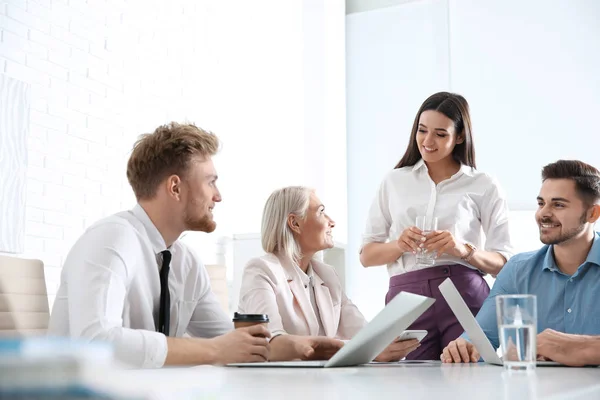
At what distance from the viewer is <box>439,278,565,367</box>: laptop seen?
4.38 feet

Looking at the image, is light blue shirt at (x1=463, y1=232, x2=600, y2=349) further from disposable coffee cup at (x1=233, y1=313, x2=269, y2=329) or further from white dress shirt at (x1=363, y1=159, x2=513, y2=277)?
disposable coffee cup at (x1=233, y1=313, x2=269, y2=329)

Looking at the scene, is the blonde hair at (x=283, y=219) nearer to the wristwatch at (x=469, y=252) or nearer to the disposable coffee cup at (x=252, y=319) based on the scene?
the wristwatch at (x=469, y=252)

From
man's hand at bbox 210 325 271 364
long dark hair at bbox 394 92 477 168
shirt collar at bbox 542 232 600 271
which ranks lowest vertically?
man's hand at bbox 210 325 271 364

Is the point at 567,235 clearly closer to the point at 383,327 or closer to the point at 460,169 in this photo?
the point at 460,169

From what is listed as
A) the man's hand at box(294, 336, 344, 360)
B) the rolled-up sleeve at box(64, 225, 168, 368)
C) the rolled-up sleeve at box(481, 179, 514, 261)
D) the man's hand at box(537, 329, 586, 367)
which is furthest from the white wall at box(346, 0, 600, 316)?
the rolled-up sleeve at box(64, 225, 168, 368)

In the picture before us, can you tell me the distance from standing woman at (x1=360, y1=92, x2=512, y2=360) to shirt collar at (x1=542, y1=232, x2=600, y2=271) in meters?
0.34

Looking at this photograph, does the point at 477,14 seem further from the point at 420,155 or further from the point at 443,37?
the point at 420,155

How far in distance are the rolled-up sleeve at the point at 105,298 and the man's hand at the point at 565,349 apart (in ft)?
2.87

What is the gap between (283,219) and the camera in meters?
2.68

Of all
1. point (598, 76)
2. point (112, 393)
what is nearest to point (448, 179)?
point (112, 393)

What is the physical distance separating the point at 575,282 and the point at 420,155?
0.96 meters

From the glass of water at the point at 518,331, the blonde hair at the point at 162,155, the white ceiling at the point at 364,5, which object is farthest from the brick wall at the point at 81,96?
the glass of water at the point at 518,331

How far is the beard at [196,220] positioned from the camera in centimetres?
214

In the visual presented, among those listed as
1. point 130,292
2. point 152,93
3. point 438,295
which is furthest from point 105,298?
point 152,93
